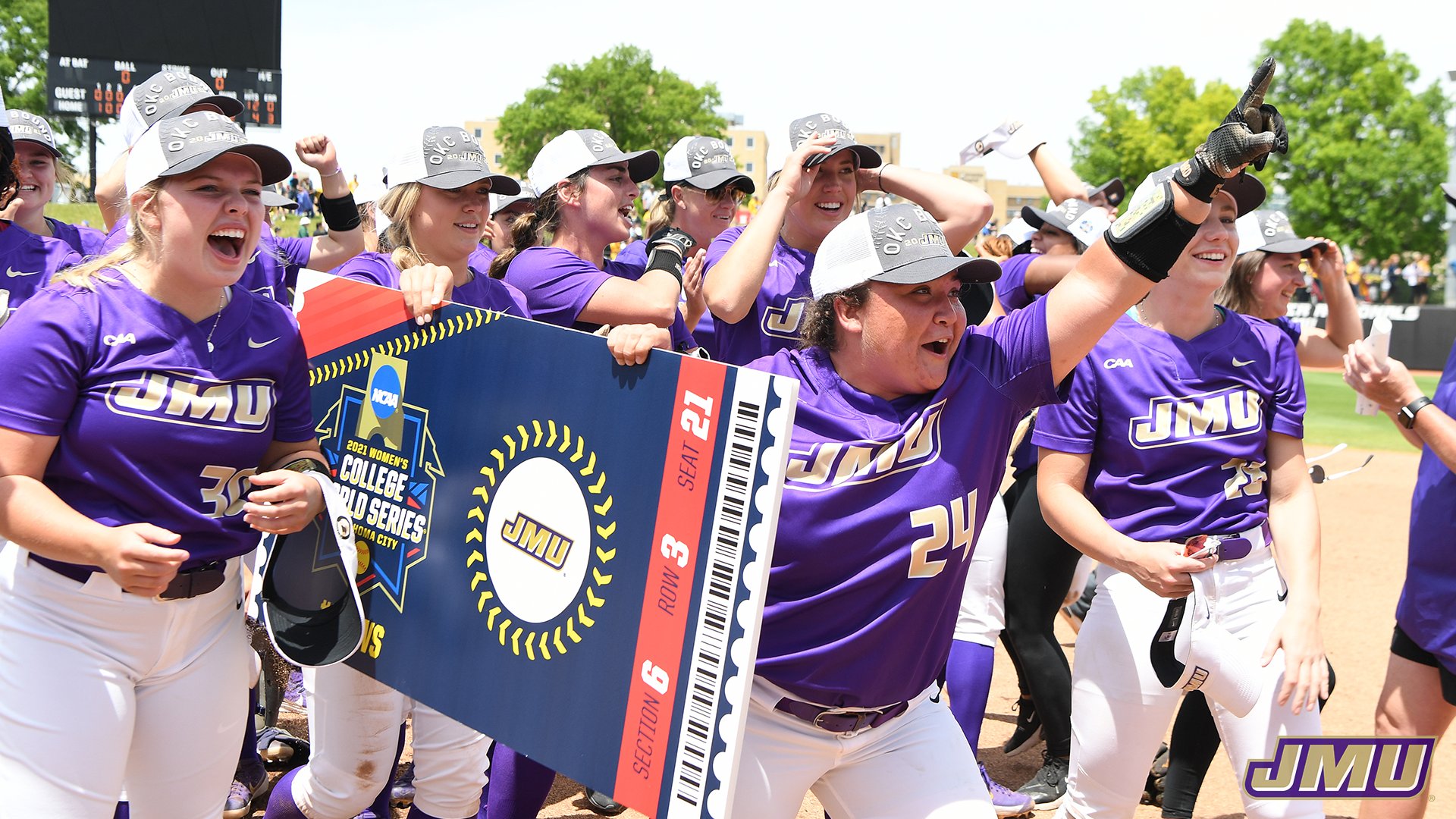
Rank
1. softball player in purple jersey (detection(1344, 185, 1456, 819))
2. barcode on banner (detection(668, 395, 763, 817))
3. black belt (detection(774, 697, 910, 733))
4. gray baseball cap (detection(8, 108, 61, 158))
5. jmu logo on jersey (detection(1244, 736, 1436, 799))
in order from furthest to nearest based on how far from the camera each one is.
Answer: gray baseball cap (detection(8, 108, 61, 158)) → softball player in purple jersey (detection(1344, 185, 1456, 819)) → jmu logo on jersey (detection(1244, 736, 1436, 799)) → black belt (detection(774, 697, 910, 733)) → barcode on banner (detection(668, 395, 763, 817))

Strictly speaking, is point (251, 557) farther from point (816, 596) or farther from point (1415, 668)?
point (1415, 668)

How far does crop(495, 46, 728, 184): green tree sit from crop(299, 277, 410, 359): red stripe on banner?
56.4 metres

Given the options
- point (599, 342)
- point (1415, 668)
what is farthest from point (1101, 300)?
point (1415, 668)

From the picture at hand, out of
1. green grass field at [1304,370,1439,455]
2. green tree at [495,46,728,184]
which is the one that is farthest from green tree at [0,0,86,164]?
green grass field at [1304,370,1439,455]

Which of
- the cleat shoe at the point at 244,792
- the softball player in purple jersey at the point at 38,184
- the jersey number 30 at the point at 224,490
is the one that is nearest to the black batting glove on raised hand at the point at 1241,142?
the jersey number 30 at the point at 224,490

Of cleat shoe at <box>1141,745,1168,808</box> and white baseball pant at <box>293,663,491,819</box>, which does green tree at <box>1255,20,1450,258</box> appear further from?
white baseball pant at <box>293,663,491,819</box>

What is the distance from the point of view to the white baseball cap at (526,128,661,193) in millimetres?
4547

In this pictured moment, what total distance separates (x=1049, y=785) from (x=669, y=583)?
316 cm

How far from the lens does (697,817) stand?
252 cm

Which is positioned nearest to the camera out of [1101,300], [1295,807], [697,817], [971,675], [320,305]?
[697,817]

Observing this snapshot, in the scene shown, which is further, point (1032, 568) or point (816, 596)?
point (1032, 568)

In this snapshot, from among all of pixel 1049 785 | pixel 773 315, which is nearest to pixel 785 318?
pixel 773 315

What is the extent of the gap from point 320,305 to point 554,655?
145 centimetres

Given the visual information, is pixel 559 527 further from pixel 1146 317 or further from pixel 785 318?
pixel 1146 317
